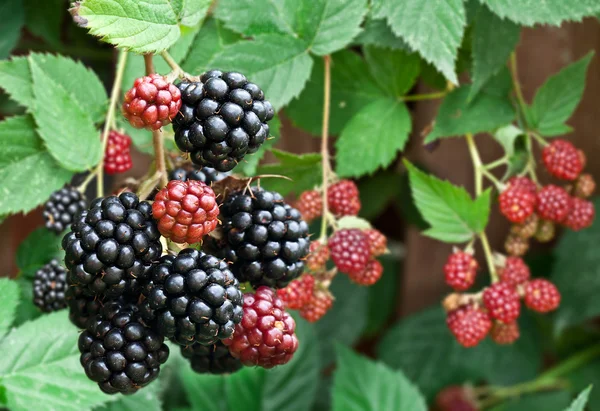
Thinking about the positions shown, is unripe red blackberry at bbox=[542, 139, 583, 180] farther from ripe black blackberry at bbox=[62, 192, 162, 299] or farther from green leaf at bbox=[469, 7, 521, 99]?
ripe black blackberry at bbox=[62, 192, 162, 299]

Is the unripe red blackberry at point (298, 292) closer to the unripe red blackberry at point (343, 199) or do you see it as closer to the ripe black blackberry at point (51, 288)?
the unripe red blackberry at point (343, 199)

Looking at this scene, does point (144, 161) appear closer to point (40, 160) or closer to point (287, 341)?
point (40, 160)

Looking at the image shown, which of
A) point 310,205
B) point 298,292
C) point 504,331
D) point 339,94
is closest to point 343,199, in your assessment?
point 310,205

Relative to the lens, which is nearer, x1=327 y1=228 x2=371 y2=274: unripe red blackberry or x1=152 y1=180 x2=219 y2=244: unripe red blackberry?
x1=152 y1=180 x2=219 y2=244: unripe red blackberry

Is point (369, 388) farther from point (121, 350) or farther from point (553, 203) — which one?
point (121, 350)

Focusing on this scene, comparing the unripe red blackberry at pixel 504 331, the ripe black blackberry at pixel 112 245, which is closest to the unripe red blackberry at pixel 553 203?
the unripe red blackberry at pixel 504 331

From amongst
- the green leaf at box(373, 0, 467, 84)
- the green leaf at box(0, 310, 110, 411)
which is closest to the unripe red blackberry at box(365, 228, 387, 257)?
the green leaf at box(373, 0, 467, 84)
